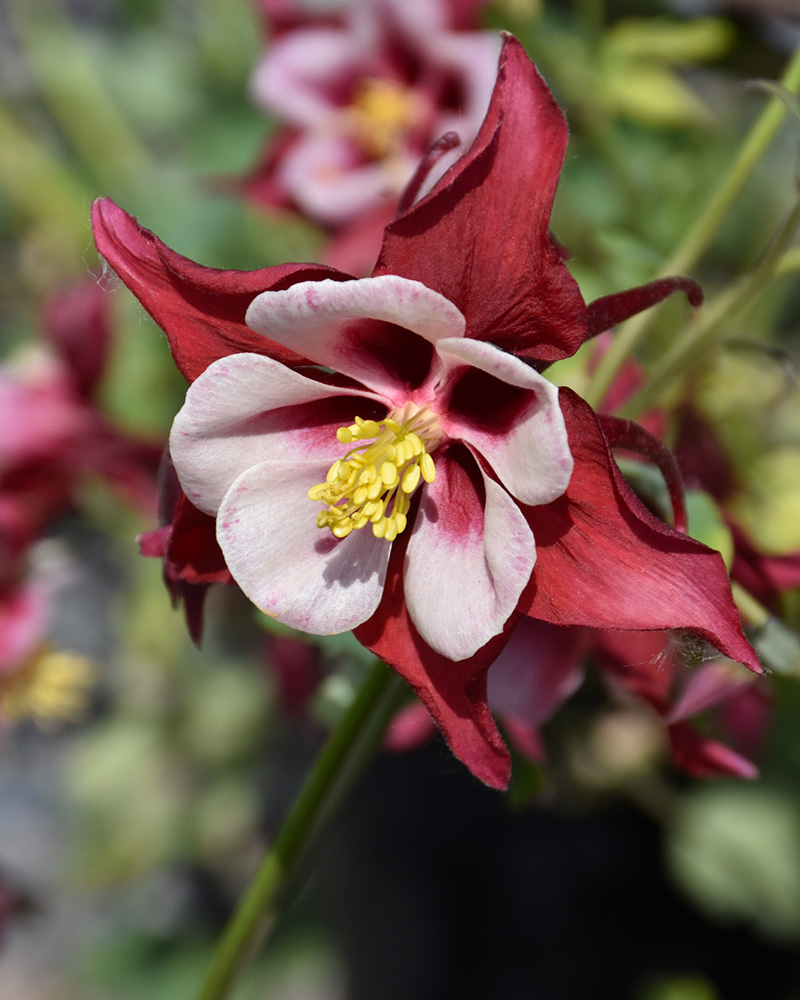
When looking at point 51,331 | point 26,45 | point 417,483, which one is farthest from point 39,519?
point 26,45

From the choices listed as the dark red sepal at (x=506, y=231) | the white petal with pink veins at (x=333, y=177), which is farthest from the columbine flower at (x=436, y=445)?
the white petal with pink veins at (x=333, y=177)

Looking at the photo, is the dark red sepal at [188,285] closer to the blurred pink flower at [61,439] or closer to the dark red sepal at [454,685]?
the dark red sepal at [454,685]

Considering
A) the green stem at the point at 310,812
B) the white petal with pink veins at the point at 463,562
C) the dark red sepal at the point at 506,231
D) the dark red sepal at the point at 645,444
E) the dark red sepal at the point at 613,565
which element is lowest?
the green stem at the point at 310,812

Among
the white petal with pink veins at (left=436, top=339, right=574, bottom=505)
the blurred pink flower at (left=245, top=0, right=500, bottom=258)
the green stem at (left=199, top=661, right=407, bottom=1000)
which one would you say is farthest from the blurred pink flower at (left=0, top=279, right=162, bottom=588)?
the white petal with pink veins at (left=436, top=339, right=574, bottom=505)

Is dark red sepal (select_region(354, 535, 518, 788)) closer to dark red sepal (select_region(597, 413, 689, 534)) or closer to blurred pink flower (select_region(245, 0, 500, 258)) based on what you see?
dark red sepal (select_region(597, 413, 689, 534))

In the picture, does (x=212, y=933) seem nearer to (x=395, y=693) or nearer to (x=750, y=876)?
(x=750, y=876)

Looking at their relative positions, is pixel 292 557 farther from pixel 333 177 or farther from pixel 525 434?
pixel 333 177
